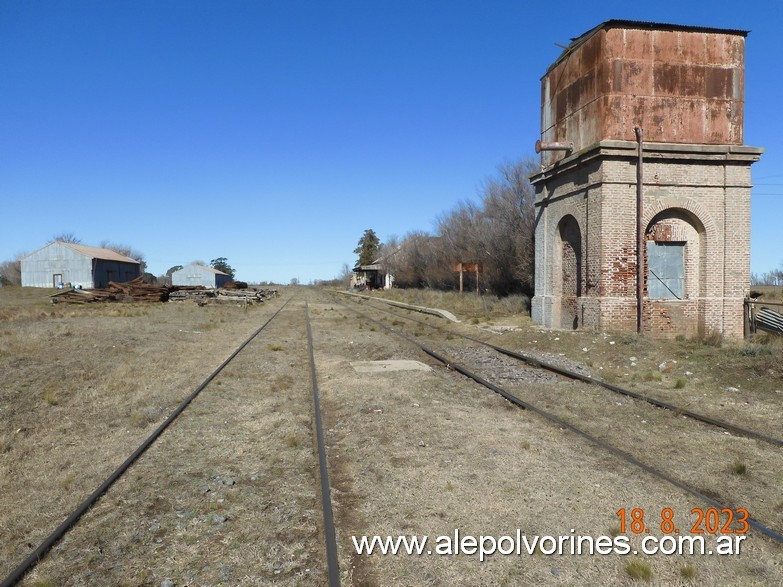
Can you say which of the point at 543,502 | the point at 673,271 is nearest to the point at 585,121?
the point at 673,271

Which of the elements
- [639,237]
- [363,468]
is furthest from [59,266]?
[363,468]

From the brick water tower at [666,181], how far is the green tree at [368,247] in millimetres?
92372

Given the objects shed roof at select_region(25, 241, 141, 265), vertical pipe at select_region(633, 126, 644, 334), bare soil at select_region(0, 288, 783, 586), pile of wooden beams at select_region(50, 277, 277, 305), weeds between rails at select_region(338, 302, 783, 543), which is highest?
shed roof at select_region(25, 241, 141, 265)

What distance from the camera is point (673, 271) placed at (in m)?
15.5

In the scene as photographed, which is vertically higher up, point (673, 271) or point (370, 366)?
point (673, 271)

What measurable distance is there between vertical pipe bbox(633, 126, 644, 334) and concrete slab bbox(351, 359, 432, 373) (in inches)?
283

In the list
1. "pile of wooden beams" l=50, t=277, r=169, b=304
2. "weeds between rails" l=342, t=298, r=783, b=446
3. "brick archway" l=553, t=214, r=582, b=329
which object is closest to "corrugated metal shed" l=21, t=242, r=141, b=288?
"pile of wooden beams" l=50, t=277, r=169, b=304

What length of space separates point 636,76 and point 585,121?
1.83 meters

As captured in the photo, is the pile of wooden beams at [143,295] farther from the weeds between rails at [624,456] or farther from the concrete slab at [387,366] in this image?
the weeds between rails at [624,456]

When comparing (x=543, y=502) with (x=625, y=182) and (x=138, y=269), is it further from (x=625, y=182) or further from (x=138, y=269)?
(x=138, y=269)

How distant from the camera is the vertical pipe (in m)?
14.6

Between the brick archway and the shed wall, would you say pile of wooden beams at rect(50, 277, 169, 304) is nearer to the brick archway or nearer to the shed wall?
the shed wall

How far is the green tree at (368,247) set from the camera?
108312 mm

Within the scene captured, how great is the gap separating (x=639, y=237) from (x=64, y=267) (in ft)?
204
